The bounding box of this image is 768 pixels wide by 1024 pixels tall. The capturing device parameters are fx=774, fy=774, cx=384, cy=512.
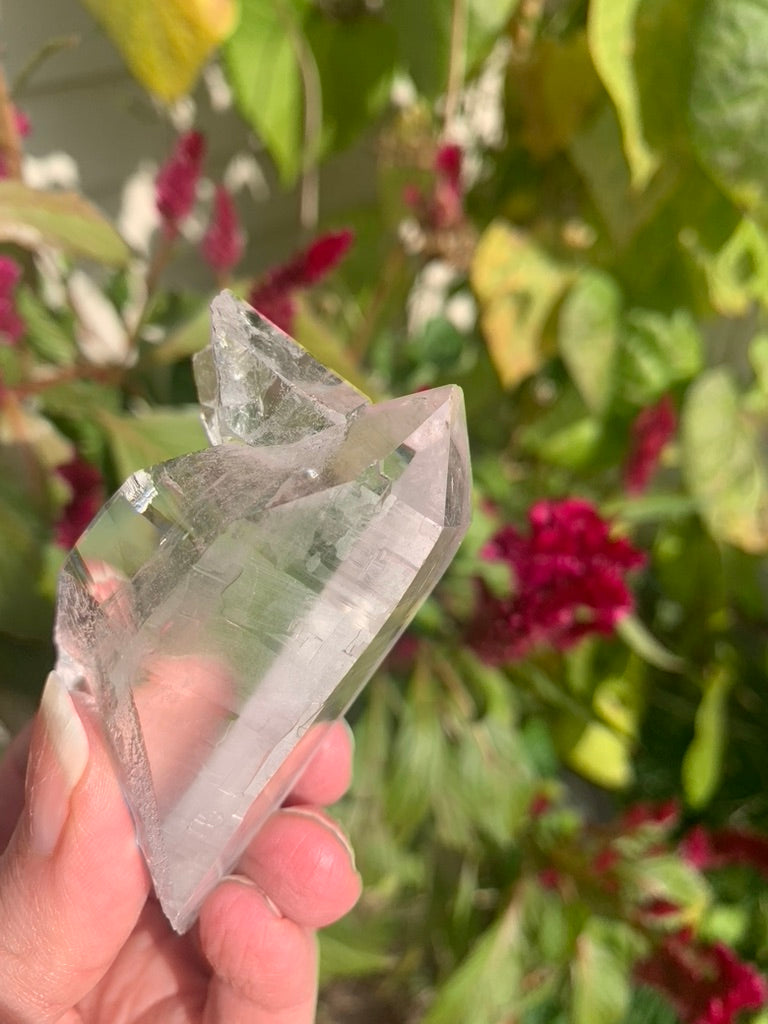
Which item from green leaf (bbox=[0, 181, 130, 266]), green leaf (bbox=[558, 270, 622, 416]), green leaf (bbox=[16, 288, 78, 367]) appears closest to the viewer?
green leaf (bbox=[0, 181, 130, 266])

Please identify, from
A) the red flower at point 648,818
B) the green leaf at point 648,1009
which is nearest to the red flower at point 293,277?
the red flower at point 648,818

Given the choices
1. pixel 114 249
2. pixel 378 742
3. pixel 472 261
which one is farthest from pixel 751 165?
pixel 378 742

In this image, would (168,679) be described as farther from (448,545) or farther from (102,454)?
(102,454)

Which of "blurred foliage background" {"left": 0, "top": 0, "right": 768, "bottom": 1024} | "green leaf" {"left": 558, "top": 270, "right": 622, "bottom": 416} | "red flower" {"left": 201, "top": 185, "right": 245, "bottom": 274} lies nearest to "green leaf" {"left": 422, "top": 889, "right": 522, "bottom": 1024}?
"blurred foliage background" {"left": 0, "top": 0, "right": 768, "bottom": 1024}

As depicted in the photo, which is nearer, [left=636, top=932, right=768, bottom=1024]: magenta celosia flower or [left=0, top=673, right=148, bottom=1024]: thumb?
[left=0, top=673, right=148, bottom=1024]: thumb

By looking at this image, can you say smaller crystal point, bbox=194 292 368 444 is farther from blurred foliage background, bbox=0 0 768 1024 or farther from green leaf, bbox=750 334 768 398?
green leaf, bbox=750 334 768 398

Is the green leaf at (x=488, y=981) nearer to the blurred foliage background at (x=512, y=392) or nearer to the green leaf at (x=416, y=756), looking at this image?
the blurred foliage background at (x=512, y=392)

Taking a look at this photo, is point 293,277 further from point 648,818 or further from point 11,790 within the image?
point 648,818
